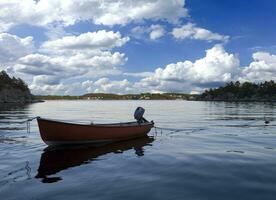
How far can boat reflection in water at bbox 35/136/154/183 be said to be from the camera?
1948 centimetres

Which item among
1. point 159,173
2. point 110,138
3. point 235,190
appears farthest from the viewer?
point 110,138

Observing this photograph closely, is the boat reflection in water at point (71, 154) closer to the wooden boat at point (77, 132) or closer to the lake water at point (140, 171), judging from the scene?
the lake water at point (140, 171)

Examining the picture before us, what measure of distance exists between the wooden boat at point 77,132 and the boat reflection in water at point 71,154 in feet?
1.87

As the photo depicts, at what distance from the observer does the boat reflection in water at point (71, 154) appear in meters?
19.5

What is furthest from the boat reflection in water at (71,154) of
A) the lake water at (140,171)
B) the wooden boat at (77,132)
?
the wooden boat at (77,132)

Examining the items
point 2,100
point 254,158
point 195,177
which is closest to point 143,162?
point 195,177

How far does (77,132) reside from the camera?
27.6 m

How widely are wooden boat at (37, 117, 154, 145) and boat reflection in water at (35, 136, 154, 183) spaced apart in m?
0.57

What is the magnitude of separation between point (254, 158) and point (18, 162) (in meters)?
14.4

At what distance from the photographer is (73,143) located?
91.2 feet

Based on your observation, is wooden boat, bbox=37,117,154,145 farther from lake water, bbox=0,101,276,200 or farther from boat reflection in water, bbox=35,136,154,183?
lake water, bbox=0,101,276,200

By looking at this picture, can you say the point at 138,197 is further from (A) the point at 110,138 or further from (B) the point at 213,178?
(A) the point at 110,138

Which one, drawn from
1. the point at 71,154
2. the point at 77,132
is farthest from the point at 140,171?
the point at 77,132

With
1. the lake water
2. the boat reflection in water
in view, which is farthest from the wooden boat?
the lake water
